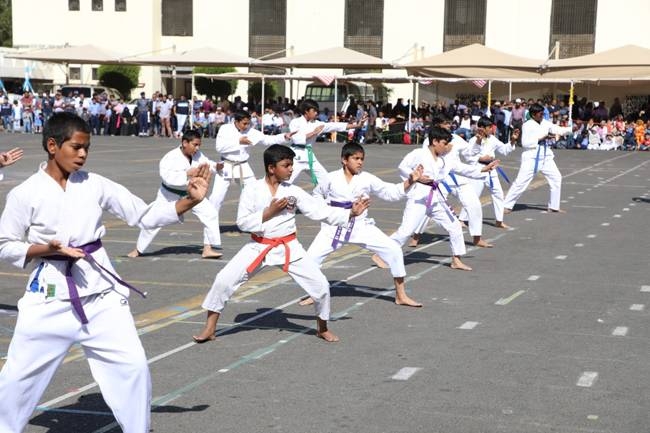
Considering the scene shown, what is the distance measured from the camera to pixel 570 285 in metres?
10.9

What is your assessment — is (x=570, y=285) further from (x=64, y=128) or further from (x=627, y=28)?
(x=627, y=28)

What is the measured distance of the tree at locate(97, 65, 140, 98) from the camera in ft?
184

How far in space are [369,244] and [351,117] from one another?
27690mm

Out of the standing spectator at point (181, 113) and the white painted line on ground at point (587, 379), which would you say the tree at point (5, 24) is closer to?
the standing spectator at point (181, 113)

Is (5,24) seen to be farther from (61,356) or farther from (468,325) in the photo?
(61,356)

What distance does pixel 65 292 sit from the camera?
527 centimetres

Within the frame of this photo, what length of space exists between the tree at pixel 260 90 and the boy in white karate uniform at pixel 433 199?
40.5 metres

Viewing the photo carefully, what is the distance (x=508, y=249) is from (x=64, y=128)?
9.09m

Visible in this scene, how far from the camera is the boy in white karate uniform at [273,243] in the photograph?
8125 mm

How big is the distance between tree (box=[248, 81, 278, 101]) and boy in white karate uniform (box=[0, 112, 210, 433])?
47.2m

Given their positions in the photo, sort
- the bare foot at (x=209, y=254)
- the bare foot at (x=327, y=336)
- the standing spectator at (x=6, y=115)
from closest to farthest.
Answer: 1. the bare foot at (x=327, y=336)
2. the bare foot at (x=209, y=254)
3. the standing spectator at (x=6, y=115)

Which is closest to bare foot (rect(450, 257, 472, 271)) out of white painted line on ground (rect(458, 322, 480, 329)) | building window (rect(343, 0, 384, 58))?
white painted line on ground (rect(458, 322, 480, 329))

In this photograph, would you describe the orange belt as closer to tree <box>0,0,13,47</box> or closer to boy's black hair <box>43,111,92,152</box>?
boy's black hair <box>43,111,92,152</box>

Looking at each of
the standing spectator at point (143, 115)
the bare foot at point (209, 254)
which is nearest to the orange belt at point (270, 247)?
the bare foot at point (209, 254)
